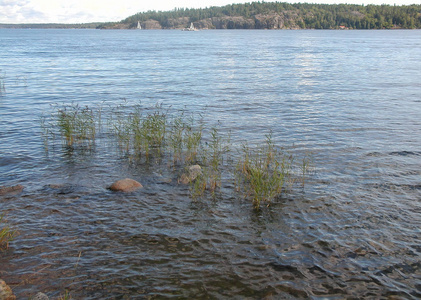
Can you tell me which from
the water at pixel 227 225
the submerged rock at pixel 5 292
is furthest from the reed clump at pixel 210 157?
the submerged rock at pixel 5 292

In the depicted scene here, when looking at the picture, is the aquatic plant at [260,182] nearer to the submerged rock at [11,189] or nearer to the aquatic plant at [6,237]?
the aquatic plant at [6,237]

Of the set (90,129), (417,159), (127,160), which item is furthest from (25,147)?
(417,159)

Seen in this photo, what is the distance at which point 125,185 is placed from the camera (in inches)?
456

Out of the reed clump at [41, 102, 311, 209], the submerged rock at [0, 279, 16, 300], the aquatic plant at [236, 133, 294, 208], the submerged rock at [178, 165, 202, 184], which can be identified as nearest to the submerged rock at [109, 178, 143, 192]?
the submerged rock at [178, 165, 202, 184]

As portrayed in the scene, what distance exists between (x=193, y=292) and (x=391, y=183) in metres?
8.11

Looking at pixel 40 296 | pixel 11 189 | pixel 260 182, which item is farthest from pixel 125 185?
pixel 40 296

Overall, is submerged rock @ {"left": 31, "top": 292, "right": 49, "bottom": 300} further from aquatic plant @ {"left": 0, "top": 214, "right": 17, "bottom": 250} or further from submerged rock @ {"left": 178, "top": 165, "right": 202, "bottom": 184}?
submerged rock @ {"left": 178, "top": 165, "right": 202, "bottom": 184}

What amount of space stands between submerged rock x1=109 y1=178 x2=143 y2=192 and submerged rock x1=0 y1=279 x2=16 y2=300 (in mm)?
5192

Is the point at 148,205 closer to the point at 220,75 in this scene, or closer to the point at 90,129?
the point at 90,129

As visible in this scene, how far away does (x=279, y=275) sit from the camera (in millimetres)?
7508

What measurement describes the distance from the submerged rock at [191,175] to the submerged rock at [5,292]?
624 centimetres

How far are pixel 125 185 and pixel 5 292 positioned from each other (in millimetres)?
5480

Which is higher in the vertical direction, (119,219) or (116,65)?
(116,65)

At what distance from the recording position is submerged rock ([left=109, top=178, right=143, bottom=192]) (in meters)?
11.5
